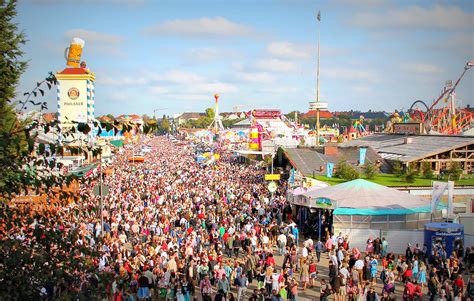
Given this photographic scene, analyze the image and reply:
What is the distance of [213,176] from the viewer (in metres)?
43.3

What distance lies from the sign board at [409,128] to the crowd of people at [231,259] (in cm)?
3758

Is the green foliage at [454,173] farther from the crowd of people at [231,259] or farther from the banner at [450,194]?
the banner at [450,194]

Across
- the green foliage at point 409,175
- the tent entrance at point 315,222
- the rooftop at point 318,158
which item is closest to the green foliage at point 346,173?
the rooftop at point 318,158

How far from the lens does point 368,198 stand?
21.7 m

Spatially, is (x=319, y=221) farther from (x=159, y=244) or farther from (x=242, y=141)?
(x=242, y=141)

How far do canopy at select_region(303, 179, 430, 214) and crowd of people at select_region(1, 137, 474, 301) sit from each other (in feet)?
5.63

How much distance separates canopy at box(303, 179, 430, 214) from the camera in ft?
69.0

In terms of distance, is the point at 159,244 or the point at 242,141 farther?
Result: the point at 242,141

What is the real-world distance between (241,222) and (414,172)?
16.7 meters

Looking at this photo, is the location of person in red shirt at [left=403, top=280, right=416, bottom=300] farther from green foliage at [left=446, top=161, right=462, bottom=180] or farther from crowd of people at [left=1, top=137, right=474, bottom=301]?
green foliage at [left=446, top=161, right=462, bottom=180]

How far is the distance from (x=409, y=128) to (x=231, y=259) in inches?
2003

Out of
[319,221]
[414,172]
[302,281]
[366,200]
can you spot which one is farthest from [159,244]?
[414,172]

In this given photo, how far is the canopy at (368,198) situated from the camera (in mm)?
21031

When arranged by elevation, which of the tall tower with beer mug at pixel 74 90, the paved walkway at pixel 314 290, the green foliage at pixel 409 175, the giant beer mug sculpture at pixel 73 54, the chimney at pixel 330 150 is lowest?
the paved walkway at pixel 314 290
